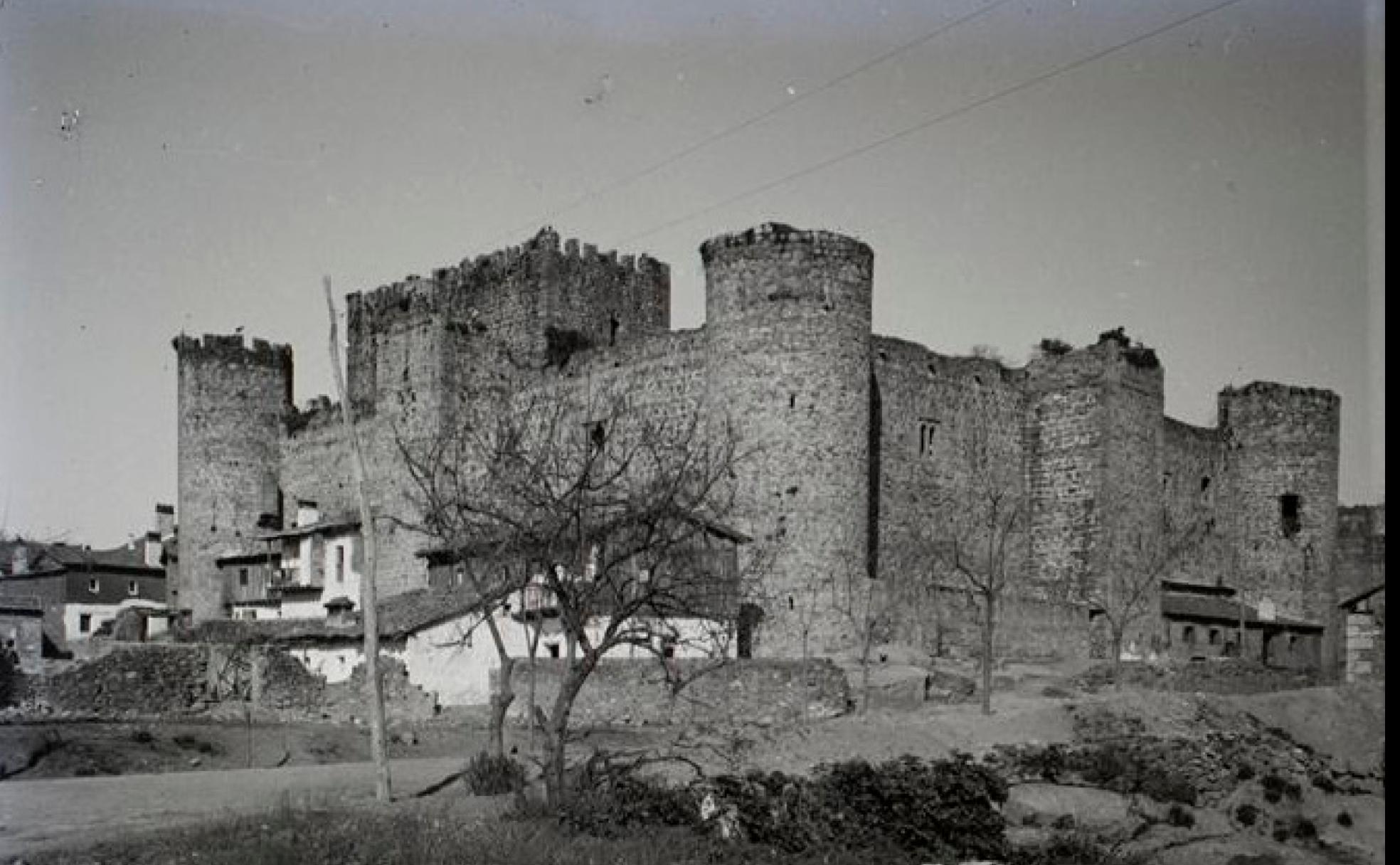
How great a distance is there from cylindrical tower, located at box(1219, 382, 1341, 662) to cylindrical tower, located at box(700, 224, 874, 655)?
2130 centimetres

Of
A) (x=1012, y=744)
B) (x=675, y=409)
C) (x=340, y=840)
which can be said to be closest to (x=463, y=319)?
(x=675, y=409)

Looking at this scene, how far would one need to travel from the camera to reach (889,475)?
46219 mm

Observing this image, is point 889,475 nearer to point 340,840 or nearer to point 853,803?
point 853,803

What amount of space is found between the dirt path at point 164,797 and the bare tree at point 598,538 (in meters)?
2.44

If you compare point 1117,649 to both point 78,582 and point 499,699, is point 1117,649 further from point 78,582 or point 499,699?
point 78,582

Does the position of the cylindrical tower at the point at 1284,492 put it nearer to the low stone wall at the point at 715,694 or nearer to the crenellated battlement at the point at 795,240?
the crenellated battlement at the point at 795,240

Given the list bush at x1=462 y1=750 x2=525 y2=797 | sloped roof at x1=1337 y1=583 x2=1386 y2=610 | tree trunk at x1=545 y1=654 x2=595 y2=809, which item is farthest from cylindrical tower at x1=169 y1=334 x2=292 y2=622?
tree trunk at x1=545 y1=654 x2=595 y2=809

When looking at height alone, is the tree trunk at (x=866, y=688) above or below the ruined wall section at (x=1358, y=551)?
below

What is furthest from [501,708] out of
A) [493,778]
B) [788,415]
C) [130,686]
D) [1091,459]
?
[1091,459]

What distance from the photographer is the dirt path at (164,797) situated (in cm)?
1762

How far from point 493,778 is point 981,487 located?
29.6 metres

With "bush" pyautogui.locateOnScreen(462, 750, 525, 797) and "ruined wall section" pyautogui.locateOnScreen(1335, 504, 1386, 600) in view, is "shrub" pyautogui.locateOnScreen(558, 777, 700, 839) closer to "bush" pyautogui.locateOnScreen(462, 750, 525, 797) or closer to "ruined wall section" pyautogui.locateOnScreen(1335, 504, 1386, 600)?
"bush" pyautogui.locateOnScreen(462, 750, 525, 797)

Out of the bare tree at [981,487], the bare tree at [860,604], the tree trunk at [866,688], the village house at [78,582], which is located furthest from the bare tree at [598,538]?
the village house at [78,582]

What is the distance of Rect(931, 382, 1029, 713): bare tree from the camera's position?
4700 cm
